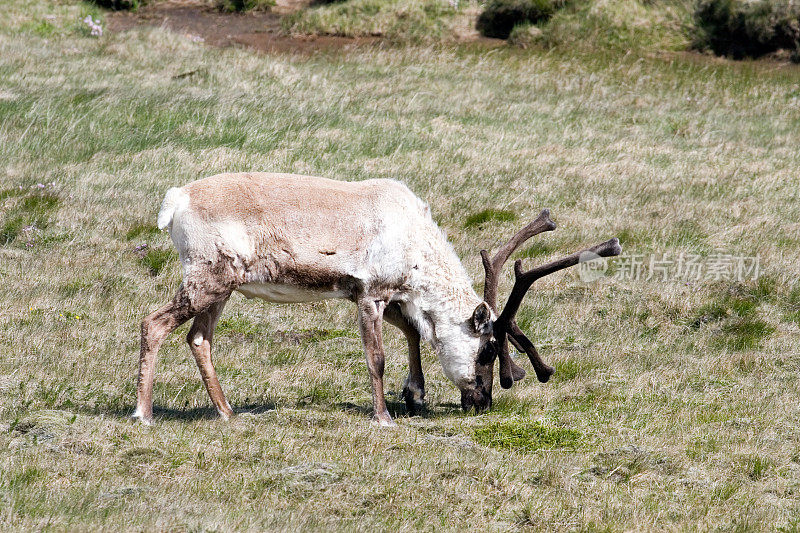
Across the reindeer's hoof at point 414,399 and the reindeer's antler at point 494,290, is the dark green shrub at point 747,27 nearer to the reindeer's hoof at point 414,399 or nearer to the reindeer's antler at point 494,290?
the reindeer's antler at point 494,290

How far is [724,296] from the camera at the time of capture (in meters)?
11.7

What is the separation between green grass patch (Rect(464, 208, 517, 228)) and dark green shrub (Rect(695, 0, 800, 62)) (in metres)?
12.3

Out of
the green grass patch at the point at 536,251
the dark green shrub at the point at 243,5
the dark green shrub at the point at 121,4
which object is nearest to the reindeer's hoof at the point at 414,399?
the green grass patch at the point at 536,251

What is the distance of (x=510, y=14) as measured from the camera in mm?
25844

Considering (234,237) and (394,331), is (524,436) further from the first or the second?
(394,331)

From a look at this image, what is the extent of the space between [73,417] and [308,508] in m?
2.25

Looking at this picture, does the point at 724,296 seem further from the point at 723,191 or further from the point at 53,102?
the point at 53,102

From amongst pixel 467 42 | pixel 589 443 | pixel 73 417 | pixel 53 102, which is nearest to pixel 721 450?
pixel 589 443

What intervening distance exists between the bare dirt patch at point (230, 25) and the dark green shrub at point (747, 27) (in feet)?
26.4

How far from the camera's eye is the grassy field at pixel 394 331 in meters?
6.67

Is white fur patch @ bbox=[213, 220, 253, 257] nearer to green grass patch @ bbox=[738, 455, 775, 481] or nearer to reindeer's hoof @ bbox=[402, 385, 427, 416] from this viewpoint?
reindeer's hoof @ bbox=[402, 385, 427, 416]

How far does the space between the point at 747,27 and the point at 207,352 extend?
19.1m

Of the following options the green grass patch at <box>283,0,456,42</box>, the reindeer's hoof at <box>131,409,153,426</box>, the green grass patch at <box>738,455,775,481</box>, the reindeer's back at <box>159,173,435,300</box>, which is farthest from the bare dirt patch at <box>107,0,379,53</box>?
the green grass patch at <box>738,455,775,481</box>

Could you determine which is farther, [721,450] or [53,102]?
[53,102]
